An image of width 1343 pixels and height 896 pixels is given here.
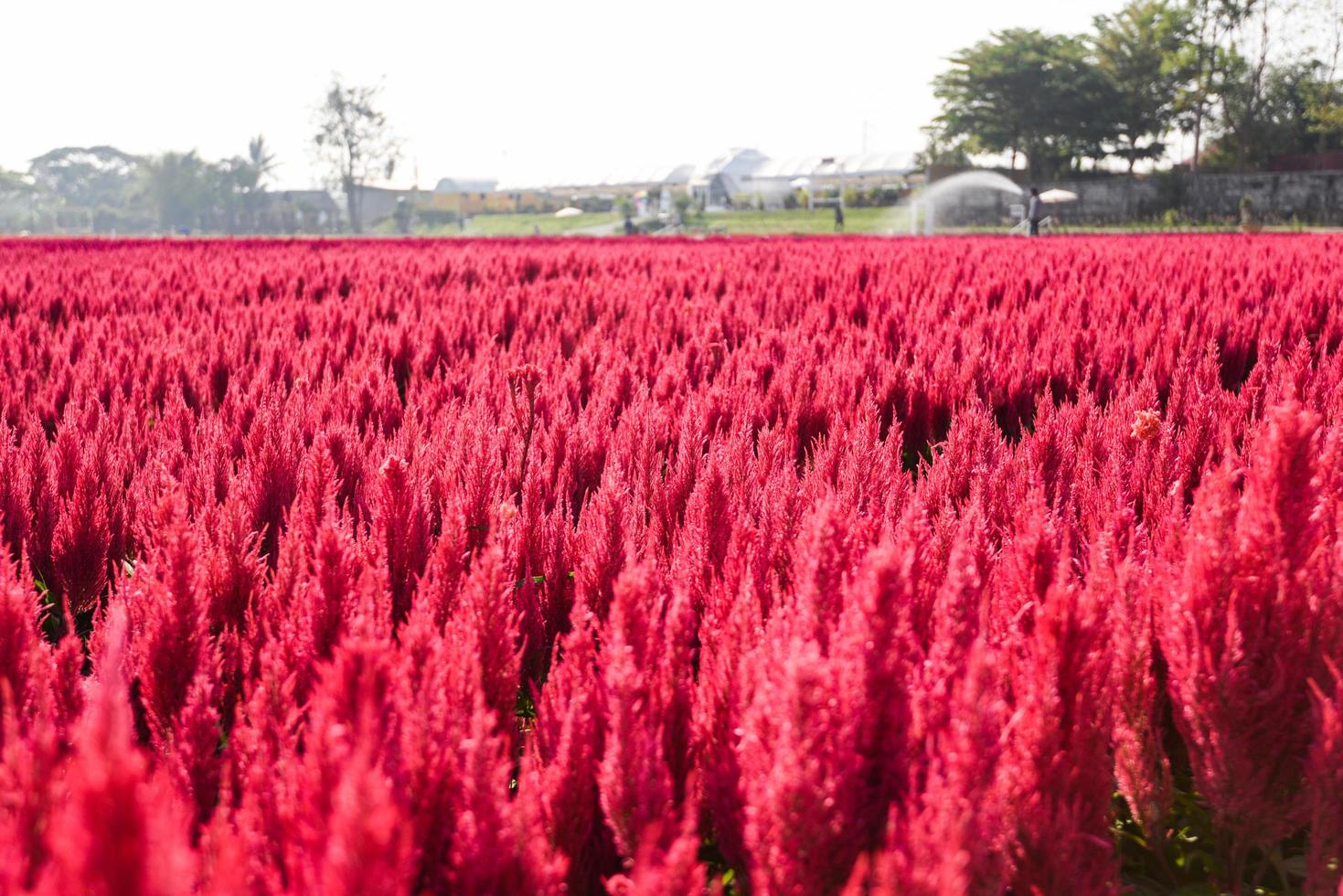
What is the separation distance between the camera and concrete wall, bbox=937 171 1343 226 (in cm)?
4259

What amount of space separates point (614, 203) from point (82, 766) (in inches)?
3069

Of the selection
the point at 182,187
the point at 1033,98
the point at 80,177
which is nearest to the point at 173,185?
the point at 182,187

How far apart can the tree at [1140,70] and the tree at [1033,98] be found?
68 centimetres

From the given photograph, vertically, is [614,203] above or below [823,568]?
above

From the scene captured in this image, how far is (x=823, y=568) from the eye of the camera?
4.65 ft

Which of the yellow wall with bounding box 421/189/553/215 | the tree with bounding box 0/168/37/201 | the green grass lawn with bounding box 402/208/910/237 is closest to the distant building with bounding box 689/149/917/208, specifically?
the green grass lawn with bounding box 402/208/910/237

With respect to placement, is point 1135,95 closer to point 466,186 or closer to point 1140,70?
point 1140,70

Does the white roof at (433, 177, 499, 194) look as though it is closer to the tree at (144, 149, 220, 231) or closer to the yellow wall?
the yellow wall

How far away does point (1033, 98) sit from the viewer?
55.9m

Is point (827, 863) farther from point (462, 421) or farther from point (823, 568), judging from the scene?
point (462, 421)

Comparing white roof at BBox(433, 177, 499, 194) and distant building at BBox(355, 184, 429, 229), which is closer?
white roof at BBox(433, 177, 499, 194)

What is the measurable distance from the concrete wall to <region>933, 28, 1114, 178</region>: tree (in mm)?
4102

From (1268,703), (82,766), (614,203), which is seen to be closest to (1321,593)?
(1268,703)

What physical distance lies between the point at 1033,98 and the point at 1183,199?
11613 mm
